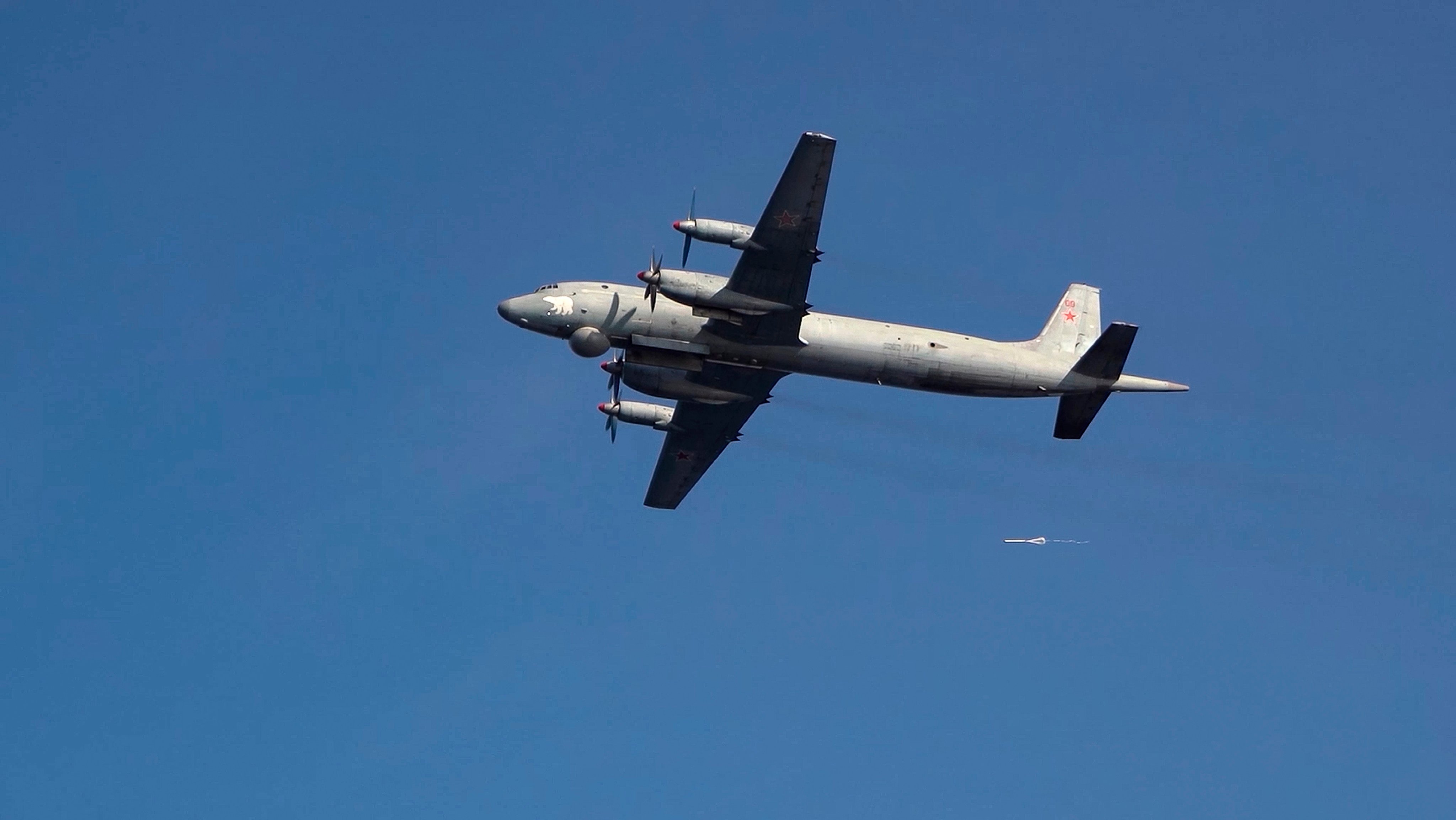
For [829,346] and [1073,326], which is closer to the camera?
[829,346]

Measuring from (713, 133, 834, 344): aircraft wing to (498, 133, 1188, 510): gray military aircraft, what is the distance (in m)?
0.03

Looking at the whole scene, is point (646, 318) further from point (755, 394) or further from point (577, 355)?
point (755, 394)

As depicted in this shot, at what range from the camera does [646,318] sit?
4778 centimetres

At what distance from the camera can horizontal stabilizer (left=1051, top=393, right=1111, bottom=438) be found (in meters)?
49.9

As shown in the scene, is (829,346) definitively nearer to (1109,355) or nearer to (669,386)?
(669,386)

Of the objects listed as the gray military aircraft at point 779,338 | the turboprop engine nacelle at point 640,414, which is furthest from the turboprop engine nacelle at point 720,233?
the turboprop engine nacelle at point 640,414

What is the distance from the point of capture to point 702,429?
5344 cm

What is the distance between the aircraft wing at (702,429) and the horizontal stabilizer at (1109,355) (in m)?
9.38

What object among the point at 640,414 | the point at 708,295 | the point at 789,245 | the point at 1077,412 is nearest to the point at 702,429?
the point at 640,414

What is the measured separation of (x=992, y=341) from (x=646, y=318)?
10.9m

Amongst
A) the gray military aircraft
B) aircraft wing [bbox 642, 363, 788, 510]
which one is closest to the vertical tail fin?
the gray military aircraft

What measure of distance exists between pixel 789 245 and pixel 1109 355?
35.2 feet

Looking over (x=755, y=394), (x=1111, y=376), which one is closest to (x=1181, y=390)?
(x=1111, y=376)

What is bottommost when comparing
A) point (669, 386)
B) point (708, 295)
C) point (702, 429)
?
point (702, 429)
